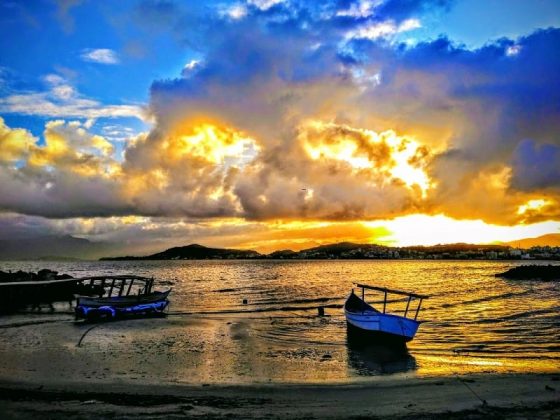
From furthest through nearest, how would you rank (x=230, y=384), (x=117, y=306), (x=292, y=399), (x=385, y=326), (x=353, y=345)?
(x=117, y=306), (x=385, y=326), (x=353, y=345), (x=230, y=384), (x=292, y=399)

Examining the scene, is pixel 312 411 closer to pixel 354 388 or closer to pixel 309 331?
pixel 354 388

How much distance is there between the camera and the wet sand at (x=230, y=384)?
14211 millimetres

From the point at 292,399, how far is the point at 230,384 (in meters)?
3.33

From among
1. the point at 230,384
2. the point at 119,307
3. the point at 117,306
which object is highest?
the point at 117,306

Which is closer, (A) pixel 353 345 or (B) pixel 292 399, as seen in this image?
(B) pixel 292 399

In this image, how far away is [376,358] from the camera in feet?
79.4

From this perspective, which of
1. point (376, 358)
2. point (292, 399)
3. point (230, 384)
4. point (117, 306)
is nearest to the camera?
point (292, 399)

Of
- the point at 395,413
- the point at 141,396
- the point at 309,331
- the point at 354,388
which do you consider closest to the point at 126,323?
the point at 309,331

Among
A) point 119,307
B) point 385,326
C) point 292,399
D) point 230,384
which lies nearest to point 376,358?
point 385,326

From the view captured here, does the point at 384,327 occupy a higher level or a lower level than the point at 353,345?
higher

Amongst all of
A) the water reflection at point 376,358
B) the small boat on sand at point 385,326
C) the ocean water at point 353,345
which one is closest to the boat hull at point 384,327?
the small boat on sand at point 385,326

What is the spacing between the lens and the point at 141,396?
15.9 meters

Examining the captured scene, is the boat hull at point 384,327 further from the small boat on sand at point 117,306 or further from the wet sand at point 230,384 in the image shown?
the small boat on sand at point 117,306

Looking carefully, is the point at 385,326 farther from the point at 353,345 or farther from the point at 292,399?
the point at 292,399
